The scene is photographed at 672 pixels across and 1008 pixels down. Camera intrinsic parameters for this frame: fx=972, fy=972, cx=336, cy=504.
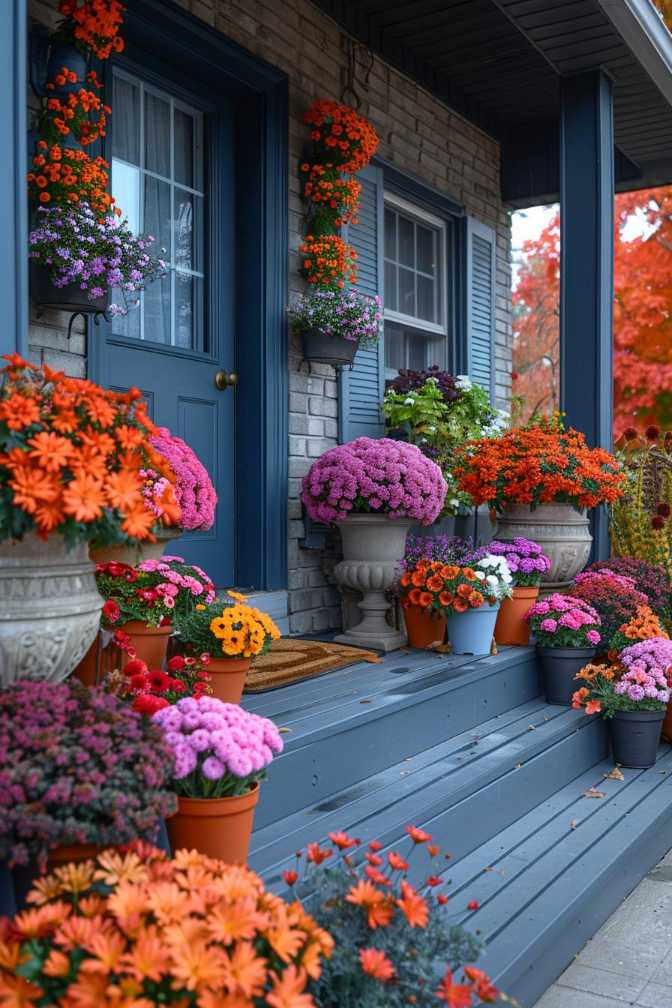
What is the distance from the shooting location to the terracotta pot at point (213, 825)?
1.98m

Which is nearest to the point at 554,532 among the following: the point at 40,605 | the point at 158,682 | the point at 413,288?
the point at 413,288

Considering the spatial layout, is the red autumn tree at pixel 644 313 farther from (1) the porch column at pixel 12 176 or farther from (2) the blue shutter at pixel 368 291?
(1) the porch column at pixel 12 176

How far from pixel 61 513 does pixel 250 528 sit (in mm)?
2504

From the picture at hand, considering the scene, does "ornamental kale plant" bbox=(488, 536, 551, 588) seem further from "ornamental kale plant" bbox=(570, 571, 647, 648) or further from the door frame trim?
the door frame trim

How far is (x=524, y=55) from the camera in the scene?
5.29 metres

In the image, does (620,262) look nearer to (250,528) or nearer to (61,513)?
(250,528)

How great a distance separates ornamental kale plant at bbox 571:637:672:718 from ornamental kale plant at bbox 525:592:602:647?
14cm

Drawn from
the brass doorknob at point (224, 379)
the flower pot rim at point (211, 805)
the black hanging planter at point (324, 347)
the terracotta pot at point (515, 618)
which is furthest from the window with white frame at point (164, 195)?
the flower pot rim at point (211, 805)

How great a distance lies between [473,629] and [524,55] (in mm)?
3285

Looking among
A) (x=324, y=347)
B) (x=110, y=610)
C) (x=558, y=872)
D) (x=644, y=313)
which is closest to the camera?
(x=110, y=610)

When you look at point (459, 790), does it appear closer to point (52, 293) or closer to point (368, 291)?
point (52, 293)

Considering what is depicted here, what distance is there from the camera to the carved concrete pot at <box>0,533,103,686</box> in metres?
1.89

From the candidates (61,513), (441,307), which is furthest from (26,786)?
(441,307)

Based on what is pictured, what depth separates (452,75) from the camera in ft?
18.3
